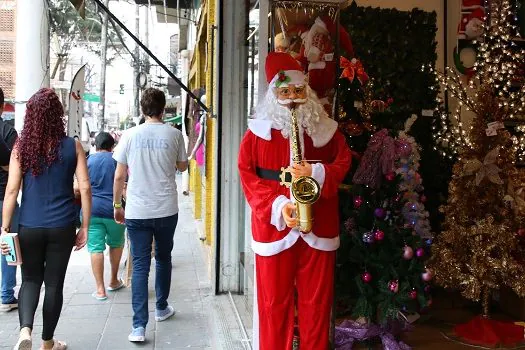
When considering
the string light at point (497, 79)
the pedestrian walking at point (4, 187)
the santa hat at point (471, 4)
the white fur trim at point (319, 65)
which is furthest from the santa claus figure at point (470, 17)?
the pedestrian walking at point (4, 187)

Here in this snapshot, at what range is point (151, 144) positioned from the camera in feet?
13.1

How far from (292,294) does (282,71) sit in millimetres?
1193

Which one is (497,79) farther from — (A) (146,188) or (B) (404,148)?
(A) (146,188)

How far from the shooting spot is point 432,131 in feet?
16.0

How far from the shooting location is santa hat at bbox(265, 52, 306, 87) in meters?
2.83

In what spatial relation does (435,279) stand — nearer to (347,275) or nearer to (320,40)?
(347,275)

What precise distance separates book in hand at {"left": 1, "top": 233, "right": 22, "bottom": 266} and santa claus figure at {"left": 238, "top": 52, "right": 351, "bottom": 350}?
157 centimetres

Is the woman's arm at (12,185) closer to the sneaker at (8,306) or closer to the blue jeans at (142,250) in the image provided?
the blue jeans at (142,250)

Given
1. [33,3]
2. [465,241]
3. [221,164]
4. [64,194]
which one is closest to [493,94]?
[465,241]

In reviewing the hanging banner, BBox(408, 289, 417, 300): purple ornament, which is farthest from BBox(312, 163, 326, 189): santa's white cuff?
the hanging banner

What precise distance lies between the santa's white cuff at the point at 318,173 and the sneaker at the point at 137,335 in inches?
82.2

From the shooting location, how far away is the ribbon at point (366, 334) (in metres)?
3.56

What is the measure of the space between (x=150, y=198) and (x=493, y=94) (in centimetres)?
277

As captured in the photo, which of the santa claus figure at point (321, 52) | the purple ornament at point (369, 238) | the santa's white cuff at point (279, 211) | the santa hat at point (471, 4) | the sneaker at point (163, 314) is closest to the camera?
the santa's white cuff at point (279, 211)
